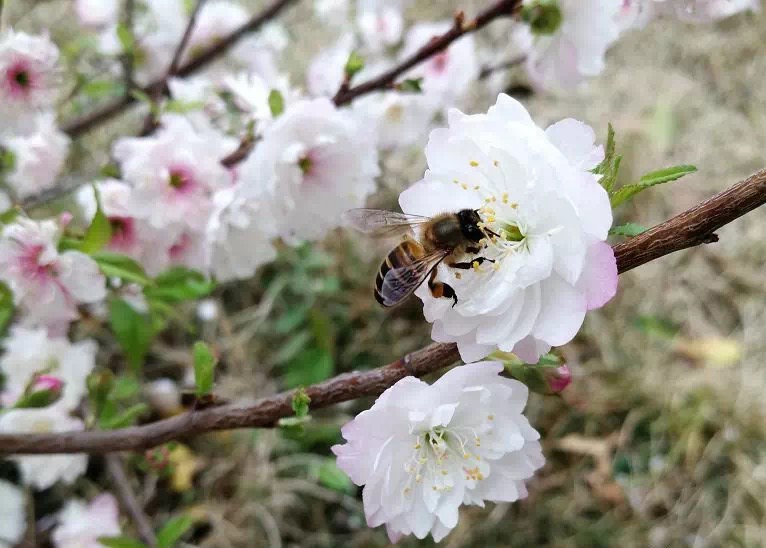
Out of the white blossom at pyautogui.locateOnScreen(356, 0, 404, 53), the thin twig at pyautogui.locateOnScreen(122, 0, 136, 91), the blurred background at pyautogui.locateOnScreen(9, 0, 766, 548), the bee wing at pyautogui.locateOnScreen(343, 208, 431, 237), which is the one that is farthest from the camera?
the white blossom at pyautogui.locateOnScreen(356, 0, 404, 53)

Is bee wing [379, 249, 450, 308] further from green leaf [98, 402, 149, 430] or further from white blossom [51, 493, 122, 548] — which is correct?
white blossom [51, 493, 122, 548]

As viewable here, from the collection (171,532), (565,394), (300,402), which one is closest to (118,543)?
(171,532)

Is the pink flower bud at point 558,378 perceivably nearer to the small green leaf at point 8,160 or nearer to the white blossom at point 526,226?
the white blossom at point 526,226

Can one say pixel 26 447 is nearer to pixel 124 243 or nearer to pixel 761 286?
pixel 124 243

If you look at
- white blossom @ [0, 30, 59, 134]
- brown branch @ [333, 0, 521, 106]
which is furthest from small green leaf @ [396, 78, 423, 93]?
white blossom @ [0, 30, 59, 134]

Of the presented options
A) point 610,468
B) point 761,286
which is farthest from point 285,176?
point 761,286

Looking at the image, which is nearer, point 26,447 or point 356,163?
point 26,447
